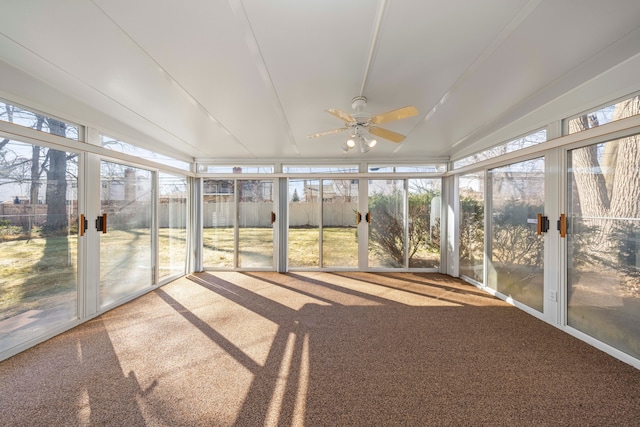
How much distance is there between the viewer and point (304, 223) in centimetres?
514

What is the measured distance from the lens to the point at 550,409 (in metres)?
1.59

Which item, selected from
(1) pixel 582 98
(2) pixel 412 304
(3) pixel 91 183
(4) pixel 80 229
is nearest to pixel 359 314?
(2) pixel 412 304

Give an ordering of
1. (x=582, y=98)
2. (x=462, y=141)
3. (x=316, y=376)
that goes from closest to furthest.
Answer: (x=316, y=376)
(x=582, y=98)
(x=462, y=141)

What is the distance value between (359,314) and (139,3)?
341 centimetres

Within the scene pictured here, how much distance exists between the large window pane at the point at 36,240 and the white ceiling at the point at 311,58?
593mm

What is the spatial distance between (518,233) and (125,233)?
5.65m

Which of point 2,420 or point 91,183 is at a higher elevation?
point 91,183

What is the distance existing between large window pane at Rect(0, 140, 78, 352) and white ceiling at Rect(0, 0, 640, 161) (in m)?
0.59

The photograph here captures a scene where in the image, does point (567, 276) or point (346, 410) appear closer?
point (346, 410)

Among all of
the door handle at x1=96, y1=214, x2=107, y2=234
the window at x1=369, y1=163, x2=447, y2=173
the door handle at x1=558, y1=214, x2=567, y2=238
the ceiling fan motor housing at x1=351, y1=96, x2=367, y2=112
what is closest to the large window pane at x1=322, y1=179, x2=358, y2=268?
the window at x1=369, y1=163, x2=447, y2=173

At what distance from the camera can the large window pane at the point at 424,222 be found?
196 inches

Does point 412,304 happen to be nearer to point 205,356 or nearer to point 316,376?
point 316,376

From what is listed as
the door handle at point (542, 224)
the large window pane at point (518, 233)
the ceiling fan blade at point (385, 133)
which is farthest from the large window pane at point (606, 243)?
the ceiling fan blade at point (385, 133)

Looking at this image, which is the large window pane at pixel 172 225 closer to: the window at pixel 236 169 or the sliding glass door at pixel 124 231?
the sliding glass door at pixel 124 231
